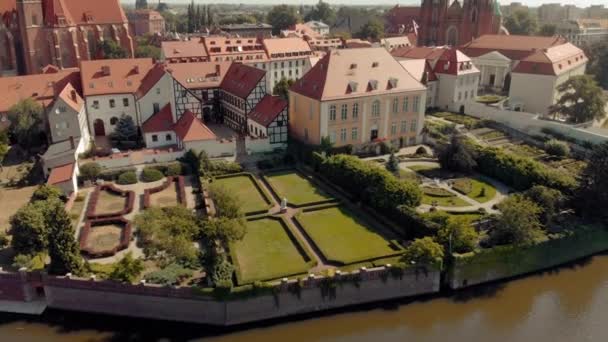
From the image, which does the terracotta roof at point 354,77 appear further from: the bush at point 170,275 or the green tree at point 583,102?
the bush at point 170,275

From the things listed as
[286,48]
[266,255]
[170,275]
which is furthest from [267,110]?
[286,48]

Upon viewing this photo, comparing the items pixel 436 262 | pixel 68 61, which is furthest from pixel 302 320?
pixel 68 61

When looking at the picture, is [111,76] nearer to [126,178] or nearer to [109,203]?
[126,178]

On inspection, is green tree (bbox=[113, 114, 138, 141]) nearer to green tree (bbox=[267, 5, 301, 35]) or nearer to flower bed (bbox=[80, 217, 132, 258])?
flower bed (bbox=[80, 217, 132, 258])

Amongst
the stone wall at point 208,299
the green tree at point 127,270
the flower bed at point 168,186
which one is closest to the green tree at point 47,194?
the flower bed at point 168,186

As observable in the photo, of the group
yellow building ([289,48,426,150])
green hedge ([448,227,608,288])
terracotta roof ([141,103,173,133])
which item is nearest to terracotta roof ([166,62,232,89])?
terracotta roof ([141,103,173,133])

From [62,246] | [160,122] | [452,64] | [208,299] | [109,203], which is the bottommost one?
[208,299]
